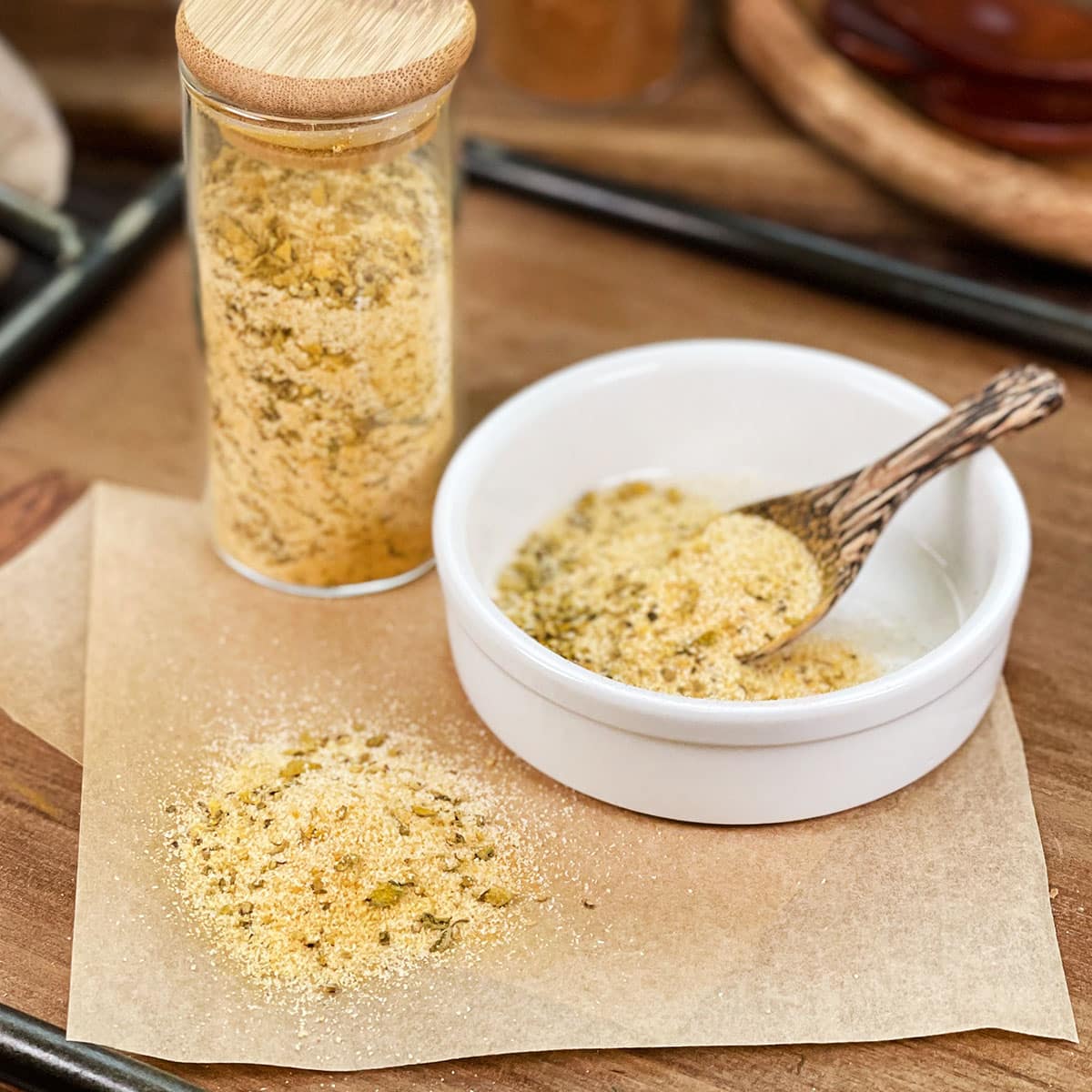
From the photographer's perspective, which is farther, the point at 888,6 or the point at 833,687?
the point at 888,6

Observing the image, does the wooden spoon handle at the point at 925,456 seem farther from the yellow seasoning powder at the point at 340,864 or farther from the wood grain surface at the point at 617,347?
the yellow seasoning powder at the point at 340,864

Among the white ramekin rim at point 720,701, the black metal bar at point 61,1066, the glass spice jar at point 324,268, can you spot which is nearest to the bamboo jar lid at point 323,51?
the glass spice jar at point 324,268

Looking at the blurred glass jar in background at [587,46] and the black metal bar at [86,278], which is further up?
the blurred glass jar in background at [587,46]

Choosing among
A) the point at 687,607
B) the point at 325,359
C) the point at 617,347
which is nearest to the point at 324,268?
the point at 325,359

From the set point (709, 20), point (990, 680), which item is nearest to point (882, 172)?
point (709, 20)

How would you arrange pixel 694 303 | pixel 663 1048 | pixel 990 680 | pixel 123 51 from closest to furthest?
pixel 663 1048 < pixel 990 680 < pixel 694 303 < pixel 123 51

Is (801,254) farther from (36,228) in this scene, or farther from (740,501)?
(36,228)

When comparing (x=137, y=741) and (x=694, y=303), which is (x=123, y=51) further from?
(x=137, y=741)
